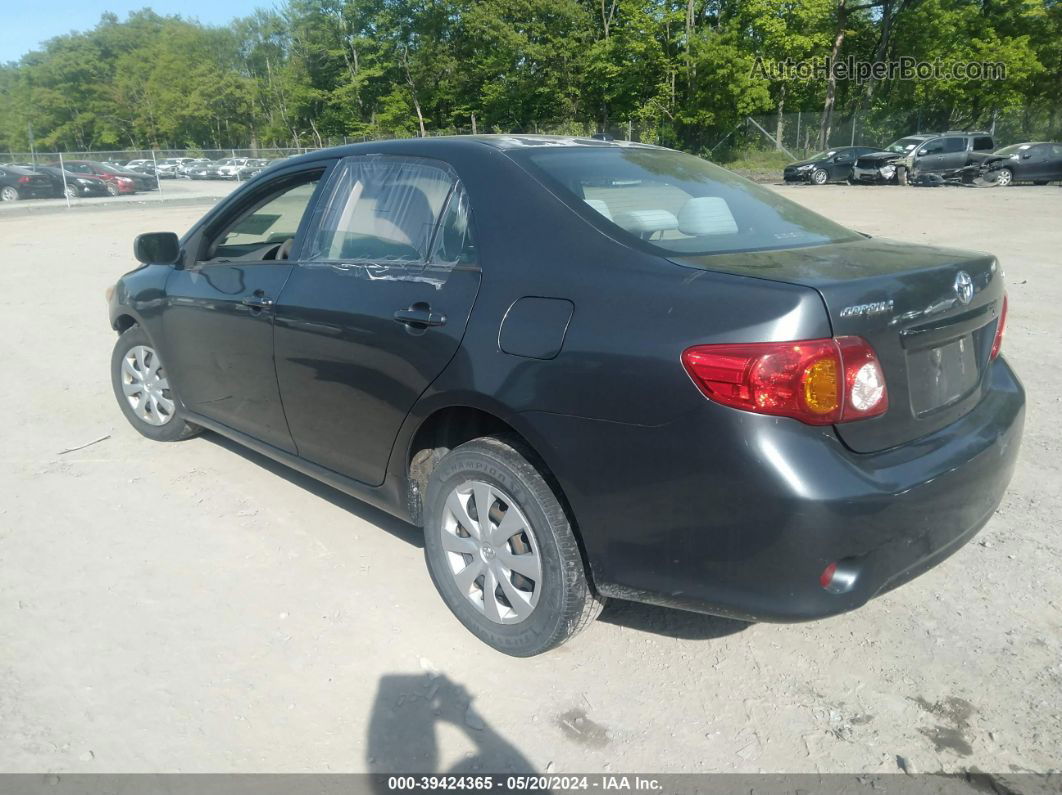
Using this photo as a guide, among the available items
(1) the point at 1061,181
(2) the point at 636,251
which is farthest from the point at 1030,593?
(1) the point at 1061,181

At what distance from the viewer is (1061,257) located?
11.0 meters

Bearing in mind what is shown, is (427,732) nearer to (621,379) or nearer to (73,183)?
(621,379)

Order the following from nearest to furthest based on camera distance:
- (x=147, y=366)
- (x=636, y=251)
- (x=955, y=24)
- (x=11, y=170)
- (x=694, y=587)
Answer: (x=694, y=587) < (x=636, y=251) < (x=147, y=366) < (x=11, y=170) < (x=955, y=24)

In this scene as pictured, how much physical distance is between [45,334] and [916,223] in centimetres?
1435

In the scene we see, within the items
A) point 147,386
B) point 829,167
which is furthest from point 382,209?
point 829,167

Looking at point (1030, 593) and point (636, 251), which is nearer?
point (636, 251)

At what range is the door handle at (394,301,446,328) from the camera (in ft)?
9.59

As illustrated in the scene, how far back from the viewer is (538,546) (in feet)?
8.87

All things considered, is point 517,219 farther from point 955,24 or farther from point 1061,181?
point 955,24

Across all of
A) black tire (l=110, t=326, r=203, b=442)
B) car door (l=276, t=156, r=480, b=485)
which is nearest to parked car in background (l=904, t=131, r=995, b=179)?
black tire (l=110, t=326, r=203, b=442)

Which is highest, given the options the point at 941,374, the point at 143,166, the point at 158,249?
the point at 143,166

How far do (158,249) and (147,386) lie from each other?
3.15 ft

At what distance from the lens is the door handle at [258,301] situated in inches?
146

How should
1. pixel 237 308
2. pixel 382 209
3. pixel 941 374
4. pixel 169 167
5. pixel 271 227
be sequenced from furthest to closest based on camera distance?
pixel 169 167 → pixel 271 227 → pixel 237 308 → pixel 382 209 → pixel 941 374
